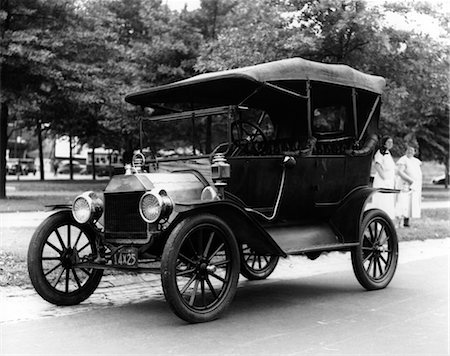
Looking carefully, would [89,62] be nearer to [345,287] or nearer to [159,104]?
[159,104]

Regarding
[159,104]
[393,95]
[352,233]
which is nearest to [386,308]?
[352,233]

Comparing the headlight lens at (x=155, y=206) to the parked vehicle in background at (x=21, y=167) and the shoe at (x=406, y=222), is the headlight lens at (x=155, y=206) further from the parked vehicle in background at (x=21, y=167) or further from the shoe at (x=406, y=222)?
the parked vehicle in background at (x=21, y=167)

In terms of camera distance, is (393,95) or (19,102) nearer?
(393,95)

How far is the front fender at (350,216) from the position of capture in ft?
23.7

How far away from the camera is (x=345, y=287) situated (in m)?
7.54

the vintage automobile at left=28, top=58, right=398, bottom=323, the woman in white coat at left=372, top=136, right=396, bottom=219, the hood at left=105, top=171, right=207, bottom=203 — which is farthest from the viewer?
the woman in white coat at left=372, top=136, right=396, bottom=219

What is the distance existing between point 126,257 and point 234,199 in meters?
1.26

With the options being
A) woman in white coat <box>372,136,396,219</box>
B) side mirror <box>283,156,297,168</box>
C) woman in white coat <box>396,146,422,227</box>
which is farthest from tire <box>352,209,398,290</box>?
woman in white coat <box>396,146,422,227</box>

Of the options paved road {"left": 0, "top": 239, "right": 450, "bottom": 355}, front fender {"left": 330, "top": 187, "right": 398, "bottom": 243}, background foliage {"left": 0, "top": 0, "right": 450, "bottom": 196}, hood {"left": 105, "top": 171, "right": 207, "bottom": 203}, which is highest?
background foliage {"left": 0, "top": 0, "right": 450, "bottom": 196}

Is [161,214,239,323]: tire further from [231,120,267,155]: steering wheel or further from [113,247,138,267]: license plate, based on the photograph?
[231,120,267,155]: steering wheel

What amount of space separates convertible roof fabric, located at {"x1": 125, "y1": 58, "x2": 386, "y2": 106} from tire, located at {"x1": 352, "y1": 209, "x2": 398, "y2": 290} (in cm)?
158

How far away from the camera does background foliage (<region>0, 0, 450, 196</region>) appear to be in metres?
15.2

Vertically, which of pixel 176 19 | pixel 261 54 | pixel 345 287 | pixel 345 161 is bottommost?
pixel 345 287

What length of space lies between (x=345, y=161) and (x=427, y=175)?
203 ft
